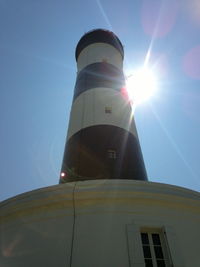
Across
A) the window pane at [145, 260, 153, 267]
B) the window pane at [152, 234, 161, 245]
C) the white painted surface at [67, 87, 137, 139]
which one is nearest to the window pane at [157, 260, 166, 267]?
the window pane at [145, 260, 153, 267]

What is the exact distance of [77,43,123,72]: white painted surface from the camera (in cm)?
1111

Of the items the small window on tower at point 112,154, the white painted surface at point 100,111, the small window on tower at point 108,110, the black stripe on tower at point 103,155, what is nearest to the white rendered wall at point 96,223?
the black stripe on tower at point 103,155

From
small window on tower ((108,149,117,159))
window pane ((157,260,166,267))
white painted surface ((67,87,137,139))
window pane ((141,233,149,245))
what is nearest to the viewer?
window pane ((157,260,166,267))

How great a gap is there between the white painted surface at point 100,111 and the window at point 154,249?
393 centimetres

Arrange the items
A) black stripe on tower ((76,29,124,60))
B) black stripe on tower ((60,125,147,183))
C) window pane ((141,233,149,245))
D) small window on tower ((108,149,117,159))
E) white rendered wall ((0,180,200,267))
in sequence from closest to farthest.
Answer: white rendered wall ((0,180,200,267)) < window pane ((141,233,149,245)) < black stripe on tower ((60,125,147,183)) < small window on tower ((108,149,117,159)) < black stripe on tower ((76,29,124,60))

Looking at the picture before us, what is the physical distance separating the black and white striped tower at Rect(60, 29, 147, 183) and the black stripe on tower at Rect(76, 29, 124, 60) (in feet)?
3.04

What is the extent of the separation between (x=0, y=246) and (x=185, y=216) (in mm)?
3789

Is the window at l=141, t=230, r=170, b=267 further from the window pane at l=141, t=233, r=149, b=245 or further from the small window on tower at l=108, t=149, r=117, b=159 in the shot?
the small window on tower at l=108, t=149, r=117, b=159

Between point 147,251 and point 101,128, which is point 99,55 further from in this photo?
point 147,251

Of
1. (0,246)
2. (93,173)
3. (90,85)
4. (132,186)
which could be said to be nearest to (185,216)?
(132,186)

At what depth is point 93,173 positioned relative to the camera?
6293 mm

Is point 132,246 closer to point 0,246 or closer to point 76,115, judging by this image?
point 0,246

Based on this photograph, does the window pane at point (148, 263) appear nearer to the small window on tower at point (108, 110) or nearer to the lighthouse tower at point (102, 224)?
the lighthouse tower at point (102, 224)

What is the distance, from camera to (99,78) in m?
9.73
